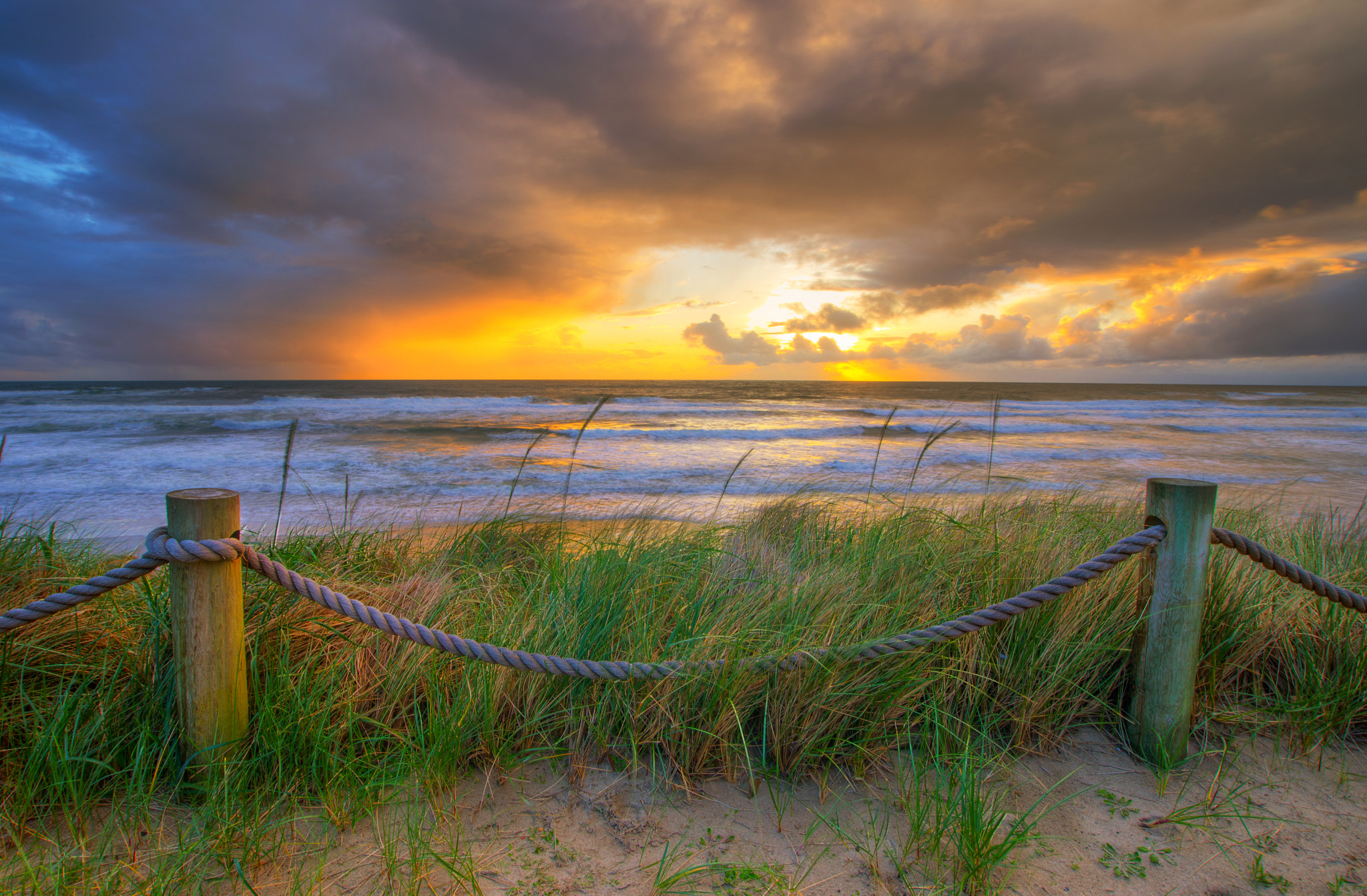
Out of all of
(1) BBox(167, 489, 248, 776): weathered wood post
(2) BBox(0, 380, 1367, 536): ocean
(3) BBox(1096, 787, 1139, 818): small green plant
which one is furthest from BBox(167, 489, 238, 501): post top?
(3) BBox(1096, 787, 1139, 818): small green plant

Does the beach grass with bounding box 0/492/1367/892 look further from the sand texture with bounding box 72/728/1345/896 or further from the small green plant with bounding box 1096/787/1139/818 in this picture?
the small green plant with bounding box 1096/787/1139/818

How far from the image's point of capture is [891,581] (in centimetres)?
299

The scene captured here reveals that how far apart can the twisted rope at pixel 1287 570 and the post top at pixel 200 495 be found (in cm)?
320

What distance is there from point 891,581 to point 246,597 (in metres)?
2.74

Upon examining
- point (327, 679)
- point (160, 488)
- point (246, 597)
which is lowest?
point (160, 488)

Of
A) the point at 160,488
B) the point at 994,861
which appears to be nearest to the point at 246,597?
the point at 994,861

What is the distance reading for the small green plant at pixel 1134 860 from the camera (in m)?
1.81

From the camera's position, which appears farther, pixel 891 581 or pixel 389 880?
pixel 891 581

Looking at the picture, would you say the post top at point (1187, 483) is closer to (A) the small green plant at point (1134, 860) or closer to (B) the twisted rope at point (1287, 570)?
(B) the twisted rope at point (1287, 570)

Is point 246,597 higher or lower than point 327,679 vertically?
higher

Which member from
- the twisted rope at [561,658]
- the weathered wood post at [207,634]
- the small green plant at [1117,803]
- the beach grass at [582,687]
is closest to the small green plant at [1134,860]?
the small green plant at [1117,803]

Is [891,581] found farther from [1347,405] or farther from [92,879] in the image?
[1347,405]

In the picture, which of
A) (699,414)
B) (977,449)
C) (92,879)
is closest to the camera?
(92,879)

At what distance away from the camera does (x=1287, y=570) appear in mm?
2246
